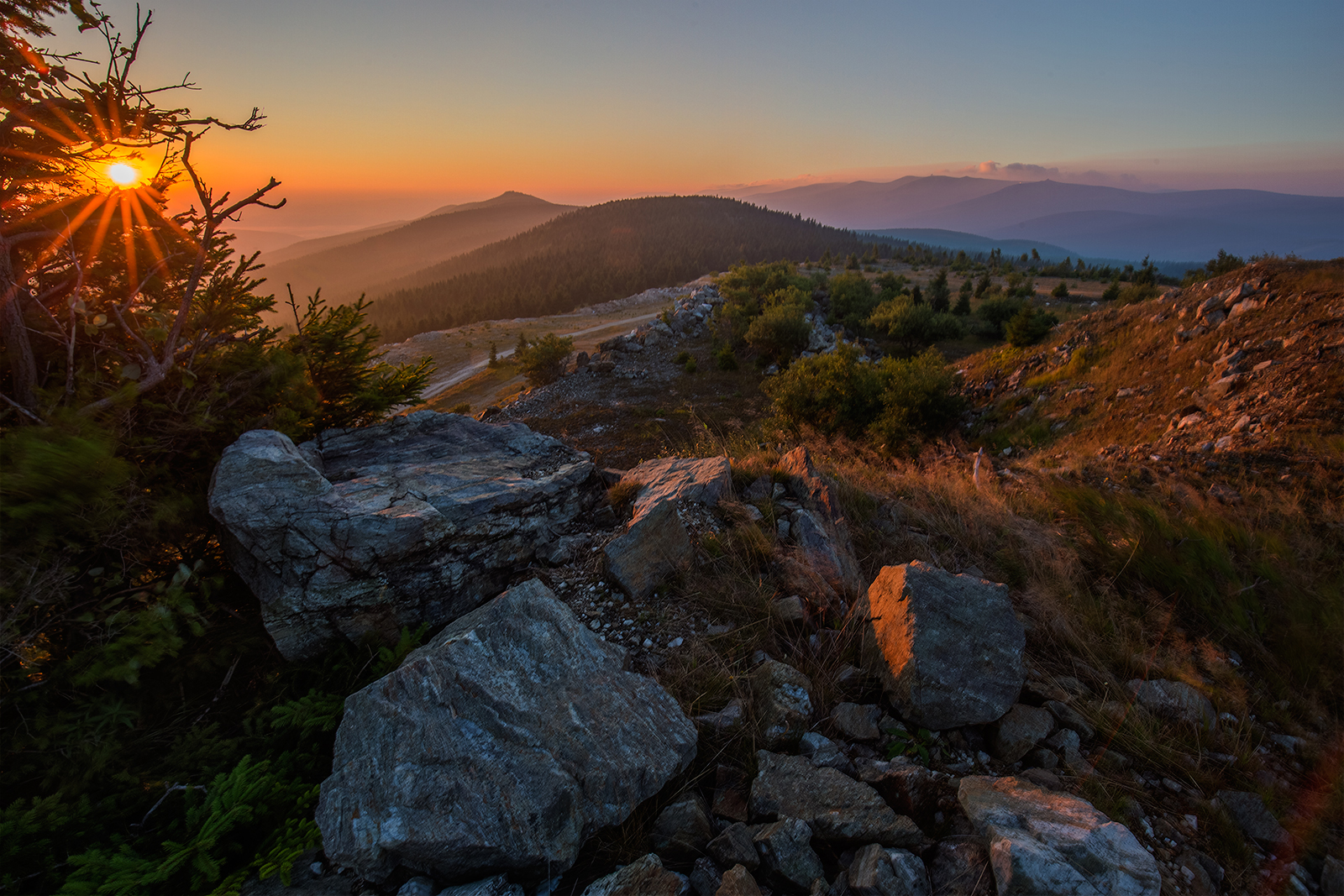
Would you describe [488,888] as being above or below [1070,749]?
above

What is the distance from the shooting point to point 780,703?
10.0 feet

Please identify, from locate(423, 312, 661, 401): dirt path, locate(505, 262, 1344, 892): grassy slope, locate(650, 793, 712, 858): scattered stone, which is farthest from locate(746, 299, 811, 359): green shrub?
locate(650, 793, 712, 858): scattered stone

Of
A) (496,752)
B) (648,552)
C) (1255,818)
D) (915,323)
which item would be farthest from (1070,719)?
(915,323)

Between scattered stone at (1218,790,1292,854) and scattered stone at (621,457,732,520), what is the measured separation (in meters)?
3.68

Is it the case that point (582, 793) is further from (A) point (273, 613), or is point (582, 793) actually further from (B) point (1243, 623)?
(B) point (1243, 623)

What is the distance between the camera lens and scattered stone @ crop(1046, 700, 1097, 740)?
2.97m

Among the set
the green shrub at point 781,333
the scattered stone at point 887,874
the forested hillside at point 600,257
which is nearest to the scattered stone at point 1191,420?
the scattered stone at point 887,874

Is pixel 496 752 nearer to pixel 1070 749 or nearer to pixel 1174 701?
pixel 1070 749

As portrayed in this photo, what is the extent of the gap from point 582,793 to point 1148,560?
4975 mm

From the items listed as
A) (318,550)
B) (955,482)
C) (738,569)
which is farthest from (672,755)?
(955,482)

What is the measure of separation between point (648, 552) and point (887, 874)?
2553 millimetres

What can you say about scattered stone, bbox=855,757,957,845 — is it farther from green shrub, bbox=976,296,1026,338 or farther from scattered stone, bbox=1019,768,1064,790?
green shrub, bbox=976,296,1026,338

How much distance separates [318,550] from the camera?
3.50 m

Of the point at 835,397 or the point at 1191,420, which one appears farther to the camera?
the point at 835,397
